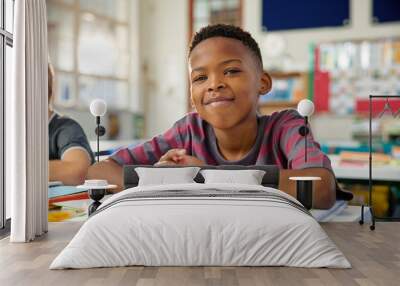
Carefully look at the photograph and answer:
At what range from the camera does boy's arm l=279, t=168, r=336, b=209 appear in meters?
4.36

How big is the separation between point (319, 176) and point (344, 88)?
3.74 m

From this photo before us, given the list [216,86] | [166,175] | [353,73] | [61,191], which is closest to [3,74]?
[61,191]

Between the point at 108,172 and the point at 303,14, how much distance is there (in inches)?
180

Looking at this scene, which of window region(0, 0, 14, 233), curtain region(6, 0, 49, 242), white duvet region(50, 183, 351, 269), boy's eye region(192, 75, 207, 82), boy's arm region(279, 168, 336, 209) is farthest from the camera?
boy's eye region(192, 75, 207, 82)

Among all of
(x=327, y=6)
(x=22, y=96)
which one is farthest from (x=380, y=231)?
(x=327, y=6)

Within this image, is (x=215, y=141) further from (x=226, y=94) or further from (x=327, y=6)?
(x=327, y=6)

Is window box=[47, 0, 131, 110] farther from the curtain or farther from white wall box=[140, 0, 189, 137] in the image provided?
the curtain

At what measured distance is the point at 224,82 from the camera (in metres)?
4.43

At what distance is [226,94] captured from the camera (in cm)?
444

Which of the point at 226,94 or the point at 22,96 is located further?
the point at 226,94

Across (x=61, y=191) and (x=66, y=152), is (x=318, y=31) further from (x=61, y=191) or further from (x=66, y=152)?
(x=61, y=191)

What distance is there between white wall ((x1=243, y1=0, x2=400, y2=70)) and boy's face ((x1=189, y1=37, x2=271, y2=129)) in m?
3.44

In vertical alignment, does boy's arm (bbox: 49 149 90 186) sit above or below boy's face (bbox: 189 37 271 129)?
below

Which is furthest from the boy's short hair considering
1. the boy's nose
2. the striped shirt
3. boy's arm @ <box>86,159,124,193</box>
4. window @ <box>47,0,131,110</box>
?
window @ <box>47,0,131,110</box>
